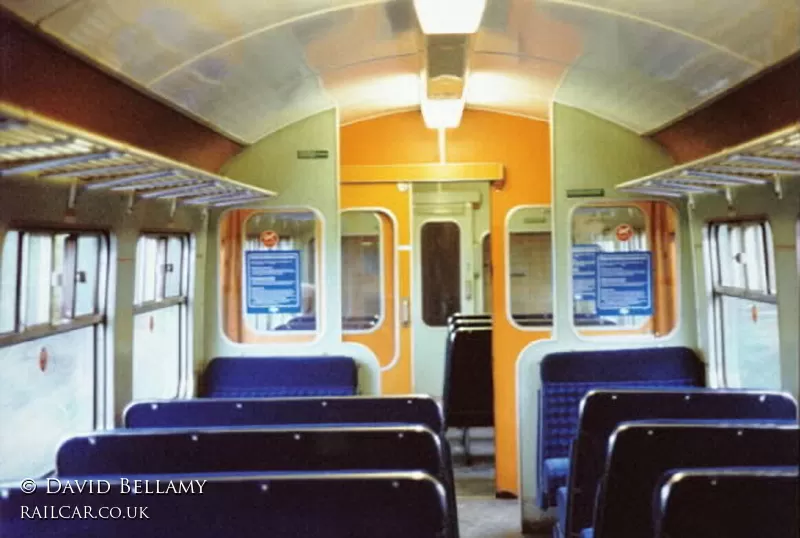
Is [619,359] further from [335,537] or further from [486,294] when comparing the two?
[486,294]

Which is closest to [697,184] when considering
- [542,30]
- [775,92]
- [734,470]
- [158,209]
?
[775,92]

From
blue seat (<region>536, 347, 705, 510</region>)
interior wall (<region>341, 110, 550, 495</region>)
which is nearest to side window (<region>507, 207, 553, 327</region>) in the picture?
interior wall (<region>341, 110, 550, 495</region>)

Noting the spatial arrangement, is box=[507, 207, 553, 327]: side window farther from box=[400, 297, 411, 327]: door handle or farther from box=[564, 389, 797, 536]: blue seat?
box=[564, 389, 797, 536]: blue seat

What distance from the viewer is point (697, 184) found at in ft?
13.0

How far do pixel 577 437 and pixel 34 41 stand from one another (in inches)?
99.2

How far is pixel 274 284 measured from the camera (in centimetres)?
485

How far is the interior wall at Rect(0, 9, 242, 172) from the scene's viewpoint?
90.8 inches

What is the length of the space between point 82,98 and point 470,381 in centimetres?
428

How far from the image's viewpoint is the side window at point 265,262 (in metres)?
4.84

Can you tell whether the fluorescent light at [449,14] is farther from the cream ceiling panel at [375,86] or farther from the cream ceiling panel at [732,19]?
the cream ceiling panel at [375,86]

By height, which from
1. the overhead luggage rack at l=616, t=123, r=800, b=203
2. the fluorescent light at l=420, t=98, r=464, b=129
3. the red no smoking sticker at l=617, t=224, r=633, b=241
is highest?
the fluorescent light at l=420, t=98, r=464, b=129

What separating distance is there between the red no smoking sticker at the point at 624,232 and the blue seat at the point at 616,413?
159cm

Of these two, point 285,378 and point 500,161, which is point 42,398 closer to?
point 285,378

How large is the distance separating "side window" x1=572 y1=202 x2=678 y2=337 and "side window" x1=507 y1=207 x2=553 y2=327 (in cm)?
189
